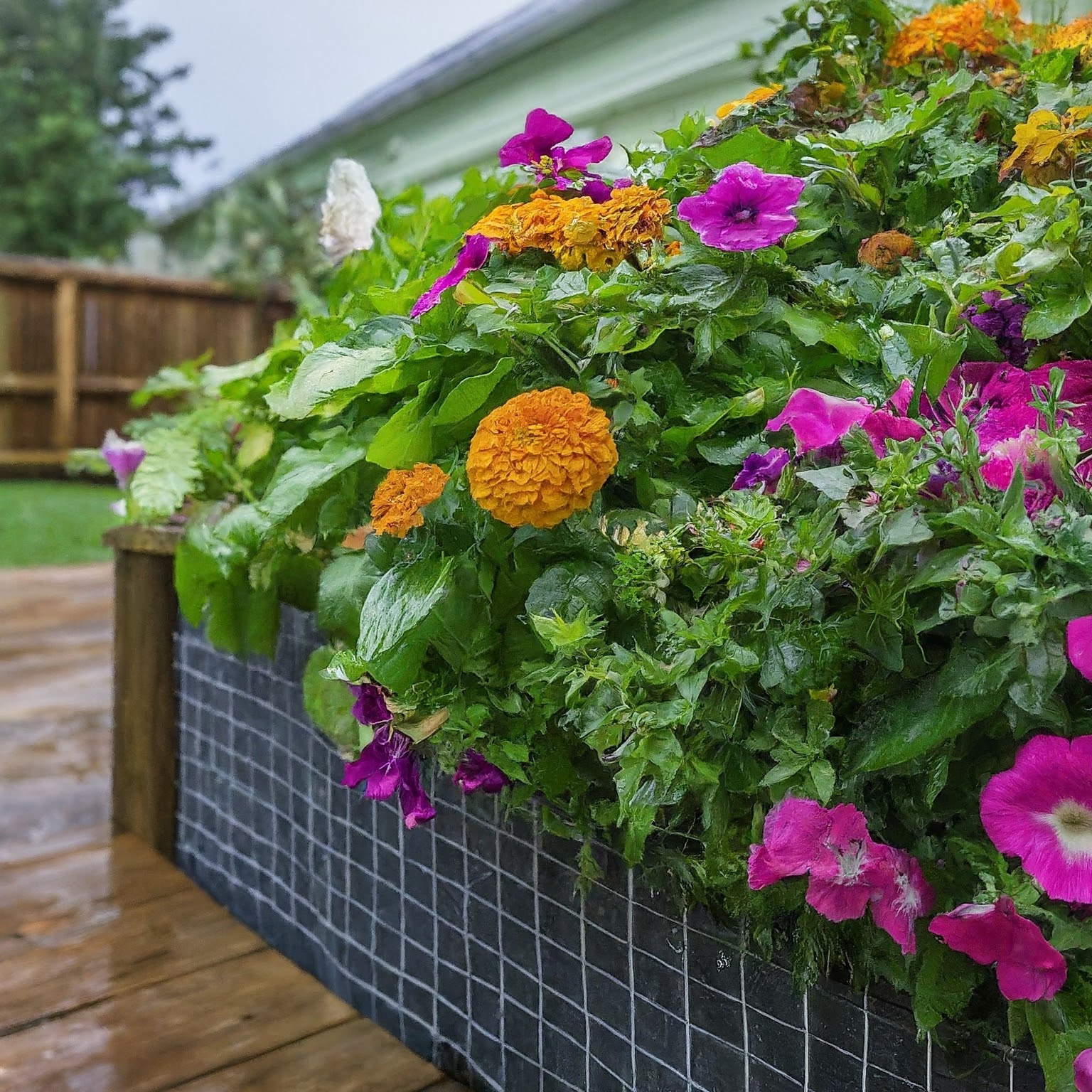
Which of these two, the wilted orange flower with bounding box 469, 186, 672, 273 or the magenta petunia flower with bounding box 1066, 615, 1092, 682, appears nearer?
the magenta petunia flower with bounding box 1066, 615, 1092, 682

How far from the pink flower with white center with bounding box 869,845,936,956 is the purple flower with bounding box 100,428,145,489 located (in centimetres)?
111

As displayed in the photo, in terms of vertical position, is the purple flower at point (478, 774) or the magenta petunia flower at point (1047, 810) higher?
the magenta petunia flower at point (1047, 810)

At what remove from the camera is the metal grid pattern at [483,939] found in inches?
23.9

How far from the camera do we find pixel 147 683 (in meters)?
1.37

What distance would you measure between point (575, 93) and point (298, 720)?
135 inches

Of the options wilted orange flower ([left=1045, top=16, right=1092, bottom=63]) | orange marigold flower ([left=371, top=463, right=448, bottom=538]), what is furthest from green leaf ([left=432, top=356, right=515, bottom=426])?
wilted orange flower ([left=1045, top=16, right=1092, bottom=63])

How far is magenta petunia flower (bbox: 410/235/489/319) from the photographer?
802 millimetres

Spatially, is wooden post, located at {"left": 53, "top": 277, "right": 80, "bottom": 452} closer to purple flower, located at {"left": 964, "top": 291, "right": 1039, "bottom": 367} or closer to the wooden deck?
the wooden deck

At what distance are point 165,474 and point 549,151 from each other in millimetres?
611

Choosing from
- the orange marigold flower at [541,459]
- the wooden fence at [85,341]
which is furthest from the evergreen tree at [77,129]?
the orange marigold flower at [541,459]

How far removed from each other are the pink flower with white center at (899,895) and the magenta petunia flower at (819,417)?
23 cm

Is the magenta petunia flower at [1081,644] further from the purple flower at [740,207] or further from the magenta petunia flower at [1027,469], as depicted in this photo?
the purple flower at [740,207]

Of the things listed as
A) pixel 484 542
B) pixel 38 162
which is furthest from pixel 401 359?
pixel 38 162

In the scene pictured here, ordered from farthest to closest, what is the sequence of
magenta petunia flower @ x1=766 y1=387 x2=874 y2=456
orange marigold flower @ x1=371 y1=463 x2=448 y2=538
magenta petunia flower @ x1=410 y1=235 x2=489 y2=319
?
1. magenta petunia flower @ x1=410 y1=235 x2=489 y2=319
2. orange marigold flower @ x1=371 y1=463 x2=448 y2=538
3. magenta petunia flower @ x1=766 y1=387 x2=874 y2=456
